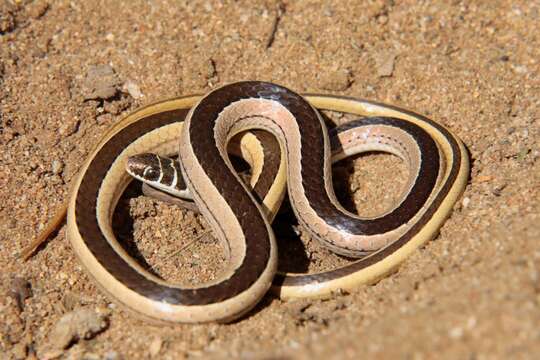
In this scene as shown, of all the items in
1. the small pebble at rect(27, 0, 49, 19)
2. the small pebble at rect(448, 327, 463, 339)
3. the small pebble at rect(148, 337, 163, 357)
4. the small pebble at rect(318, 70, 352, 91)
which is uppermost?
the small pebble at rect(448, 327, 463, 339)

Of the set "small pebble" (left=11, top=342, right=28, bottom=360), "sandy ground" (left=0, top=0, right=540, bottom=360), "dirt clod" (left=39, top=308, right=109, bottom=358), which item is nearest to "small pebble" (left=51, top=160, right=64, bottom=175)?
"sandy ground" (left=0, top=0, right=540, bottom=360)

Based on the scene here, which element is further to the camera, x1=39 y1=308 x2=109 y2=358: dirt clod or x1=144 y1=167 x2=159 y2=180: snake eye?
x1=144 y1=167 x2=159 y2=180: snake eye

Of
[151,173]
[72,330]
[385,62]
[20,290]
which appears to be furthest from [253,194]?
[385,62]

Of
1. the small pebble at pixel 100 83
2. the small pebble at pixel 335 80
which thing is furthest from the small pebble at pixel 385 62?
the small pebble at pixel 100 83

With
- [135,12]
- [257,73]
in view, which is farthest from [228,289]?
[135,12]

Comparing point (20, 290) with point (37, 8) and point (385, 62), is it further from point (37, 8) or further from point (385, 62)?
point (385, 62)

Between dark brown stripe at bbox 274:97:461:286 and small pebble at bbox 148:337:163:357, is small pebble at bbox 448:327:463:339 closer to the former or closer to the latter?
dark brown stripe at bbox 274:97:461:286

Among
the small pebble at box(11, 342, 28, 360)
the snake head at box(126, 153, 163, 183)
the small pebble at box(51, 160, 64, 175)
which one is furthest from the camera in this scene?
the small pebble at box(51, 160, 64, 175)
